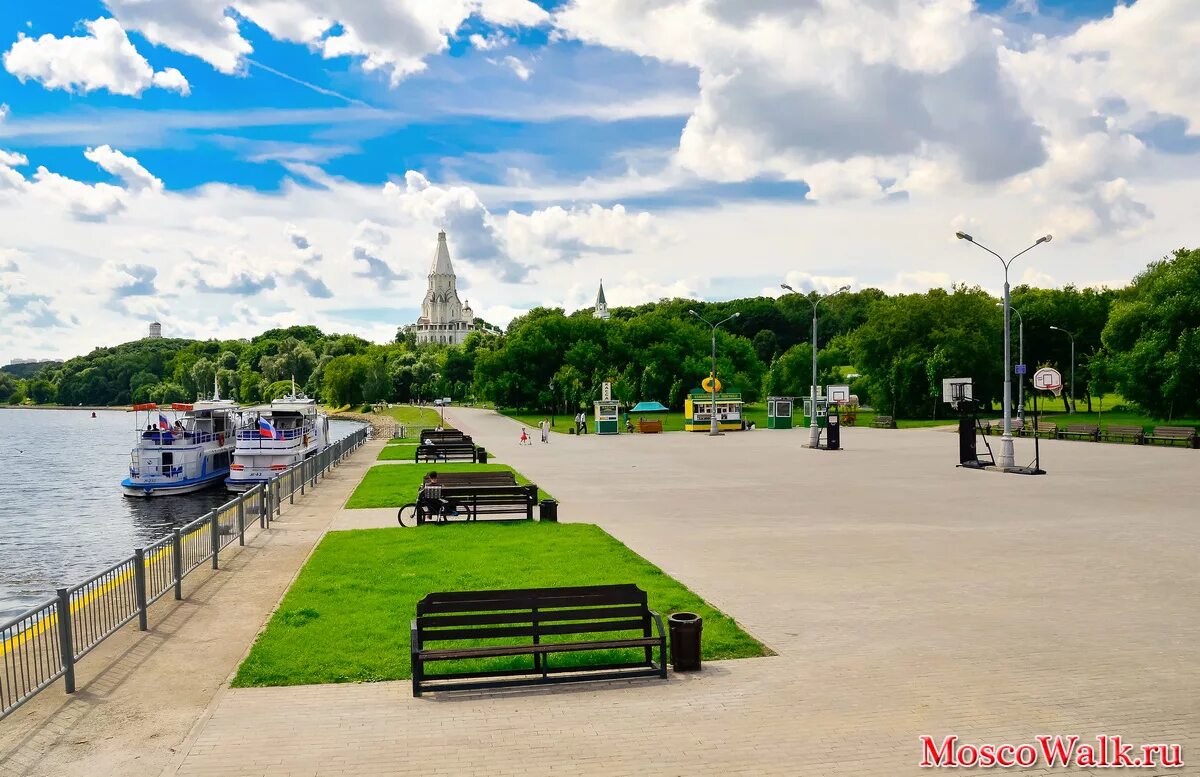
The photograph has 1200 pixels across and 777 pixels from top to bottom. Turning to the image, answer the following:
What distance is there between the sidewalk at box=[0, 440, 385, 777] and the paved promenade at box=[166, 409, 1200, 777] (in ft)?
1.68

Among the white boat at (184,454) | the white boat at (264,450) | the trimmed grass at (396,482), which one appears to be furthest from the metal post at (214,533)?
the white boat at (184,454)

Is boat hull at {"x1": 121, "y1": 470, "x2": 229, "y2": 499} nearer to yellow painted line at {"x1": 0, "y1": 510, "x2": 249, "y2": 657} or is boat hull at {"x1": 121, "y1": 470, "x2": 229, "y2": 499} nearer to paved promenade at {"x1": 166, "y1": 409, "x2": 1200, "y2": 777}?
paved promenade at {"x1": 166, "y1": 409, "x2": 1200, "y2": 777}

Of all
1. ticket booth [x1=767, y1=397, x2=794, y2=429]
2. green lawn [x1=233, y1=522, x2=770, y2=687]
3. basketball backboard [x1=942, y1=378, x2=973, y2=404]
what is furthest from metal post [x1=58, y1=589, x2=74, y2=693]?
ticket booth [x1=767, y1=397, x2=794, y2=429]

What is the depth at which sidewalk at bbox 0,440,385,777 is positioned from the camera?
7.75 m

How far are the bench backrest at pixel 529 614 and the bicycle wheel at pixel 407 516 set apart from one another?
1073 cm

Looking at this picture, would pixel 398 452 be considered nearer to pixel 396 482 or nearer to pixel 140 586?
pixel 396 482

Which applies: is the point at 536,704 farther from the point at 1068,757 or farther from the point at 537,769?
the point at 1068,757

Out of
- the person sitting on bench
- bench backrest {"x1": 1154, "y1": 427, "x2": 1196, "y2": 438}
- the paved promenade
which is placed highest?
bench backrest {"x1": 1154, "y1": 427, "x2": 1196, "y2": 438}

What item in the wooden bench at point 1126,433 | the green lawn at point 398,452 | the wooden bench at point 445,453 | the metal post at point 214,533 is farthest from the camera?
the wooden bench at point 1126,433

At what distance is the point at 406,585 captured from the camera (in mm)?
13898

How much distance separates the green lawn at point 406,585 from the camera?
10.0 m

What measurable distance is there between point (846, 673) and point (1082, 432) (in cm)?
4736

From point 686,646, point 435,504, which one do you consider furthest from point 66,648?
point 435,504

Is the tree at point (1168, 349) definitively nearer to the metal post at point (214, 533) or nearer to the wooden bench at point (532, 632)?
the wooden bench at point (532, 632)
